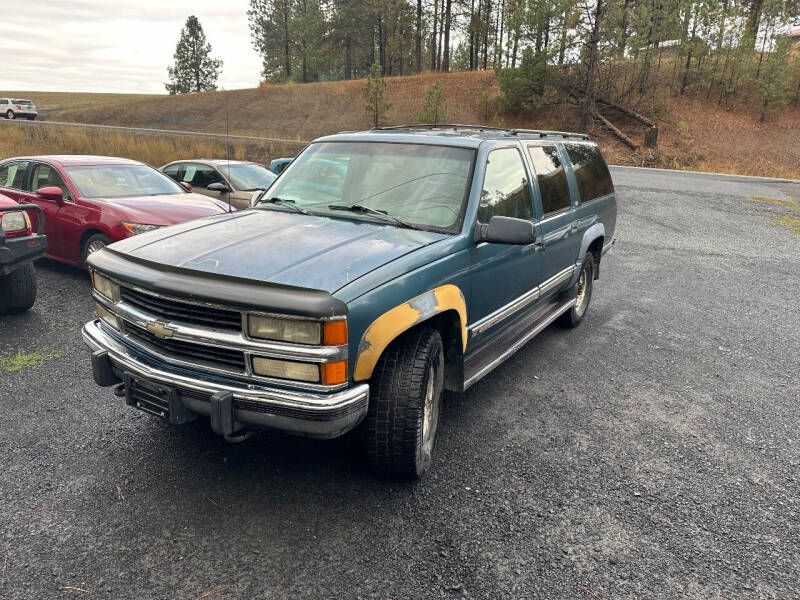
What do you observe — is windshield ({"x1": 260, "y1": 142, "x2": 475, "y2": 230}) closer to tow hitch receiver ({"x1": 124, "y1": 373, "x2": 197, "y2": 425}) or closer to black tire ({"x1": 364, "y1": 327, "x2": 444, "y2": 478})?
black tire ({"x1": 364, "y1": 327, "x2": 444, "y2": 478})

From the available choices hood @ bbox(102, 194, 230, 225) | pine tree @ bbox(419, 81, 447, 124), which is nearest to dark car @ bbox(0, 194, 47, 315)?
hood @ bbox(102, 194, 230, 225)

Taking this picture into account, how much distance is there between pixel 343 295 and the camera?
2.62 m

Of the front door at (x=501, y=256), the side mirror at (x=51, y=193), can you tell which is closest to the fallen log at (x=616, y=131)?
the front door at (x=501, y=256)

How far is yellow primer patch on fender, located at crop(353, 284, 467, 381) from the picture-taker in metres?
2.73

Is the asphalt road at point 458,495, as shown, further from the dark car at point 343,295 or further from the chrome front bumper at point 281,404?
the chrome front bumper at point 281,404

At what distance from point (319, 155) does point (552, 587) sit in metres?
3.20

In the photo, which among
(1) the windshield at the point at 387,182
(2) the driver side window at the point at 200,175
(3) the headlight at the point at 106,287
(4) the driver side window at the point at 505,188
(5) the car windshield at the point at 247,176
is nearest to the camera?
(3) the headlight at the point at 106,287

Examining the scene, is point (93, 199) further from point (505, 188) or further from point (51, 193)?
point (505, 188)

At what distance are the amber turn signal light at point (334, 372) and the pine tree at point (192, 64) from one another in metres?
64.8

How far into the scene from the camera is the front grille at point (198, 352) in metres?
2.72

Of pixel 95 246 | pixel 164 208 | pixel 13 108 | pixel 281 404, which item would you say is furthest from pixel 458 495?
pixel 13 108

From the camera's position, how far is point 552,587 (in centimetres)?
253

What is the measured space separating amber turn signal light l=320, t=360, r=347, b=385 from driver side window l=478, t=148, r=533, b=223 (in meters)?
1.47

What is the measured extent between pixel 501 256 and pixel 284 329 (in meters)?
1.77
